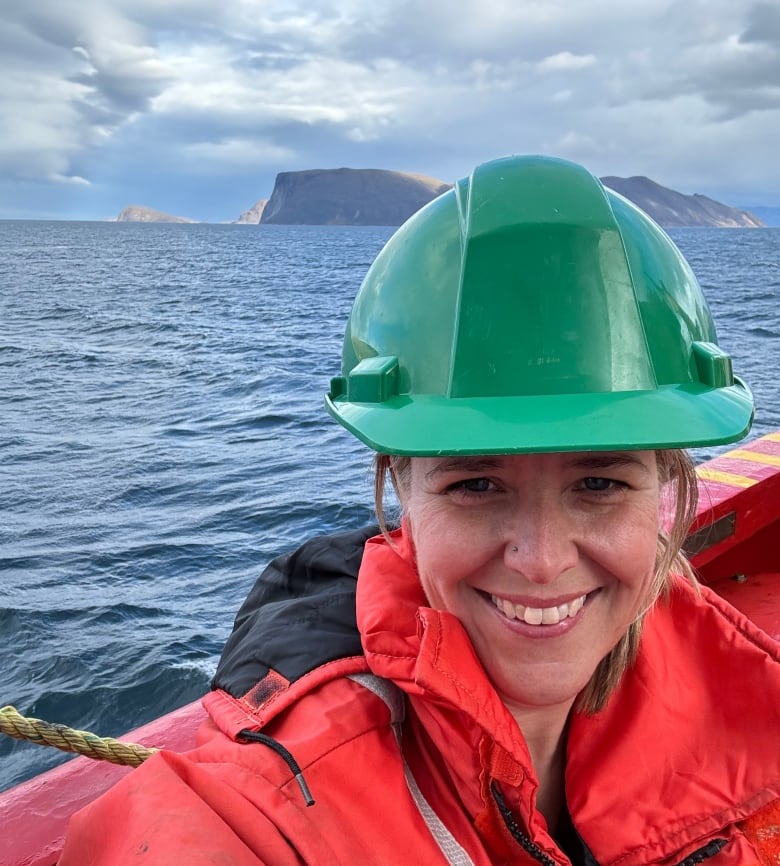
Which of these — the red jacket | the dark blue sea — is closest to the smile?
the red jacket

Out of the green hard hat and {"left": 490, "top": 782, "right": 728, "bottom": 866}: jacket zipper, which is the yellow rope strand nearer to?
{"left": 490, "top": 782, "right": 728, "bottom": 866}: jacket zipper

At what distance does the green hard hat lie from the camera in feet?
4.86

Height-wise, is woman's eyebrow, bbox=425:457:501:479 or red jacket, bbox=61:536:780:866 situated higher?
woman's eyebrow, bbox=425:457:501:479

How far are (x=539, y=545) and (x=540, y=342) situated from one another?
0.38 metres

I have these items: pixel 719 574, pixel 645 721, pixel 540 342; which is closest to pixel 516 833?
pixel 645 721

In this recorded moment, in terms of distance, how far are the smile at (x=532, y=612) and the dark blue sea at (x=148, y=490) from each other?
4.41 m

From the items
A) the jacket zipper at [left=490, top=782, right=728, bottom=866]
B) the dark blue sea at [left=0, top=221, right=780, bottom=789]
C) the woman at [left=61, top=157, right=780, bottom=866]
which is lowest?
the dark blue sea at [left=0, top=221, right=780, bottom=789]

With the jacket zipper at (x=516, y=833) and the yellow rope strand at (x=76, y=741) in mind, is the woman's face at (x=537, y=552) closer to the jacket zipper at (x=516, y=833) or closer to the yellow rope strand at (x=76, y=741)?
the jacket zipper at (x=516, y=833)

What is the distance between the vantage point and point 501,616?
169cm

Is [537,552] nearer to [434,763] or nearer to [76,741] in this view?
[434,763]

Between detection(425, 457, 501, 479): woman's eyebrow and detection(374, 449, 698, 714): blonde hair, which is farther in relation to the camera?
detection(374, 449, 698, 714): blonde hair

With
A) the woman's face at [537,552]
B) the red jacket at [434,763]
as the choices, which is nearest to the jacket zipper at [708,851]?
the red jacket at [434,763]

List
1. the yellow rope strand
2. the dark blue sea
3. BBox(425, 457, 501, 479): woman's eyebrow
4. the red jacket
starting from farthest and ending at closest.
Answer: the dark blue sea < the yellow rope strand < BBox(425, 457, 501, 479): woman's eyebrow < the red jacket

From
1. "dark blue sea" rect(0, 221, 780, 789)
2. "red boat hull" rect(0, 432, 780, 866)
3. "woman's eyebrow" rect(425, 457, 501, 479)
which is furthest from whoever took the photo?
"dark blue sea" rect(0, 221, 780, 789)
